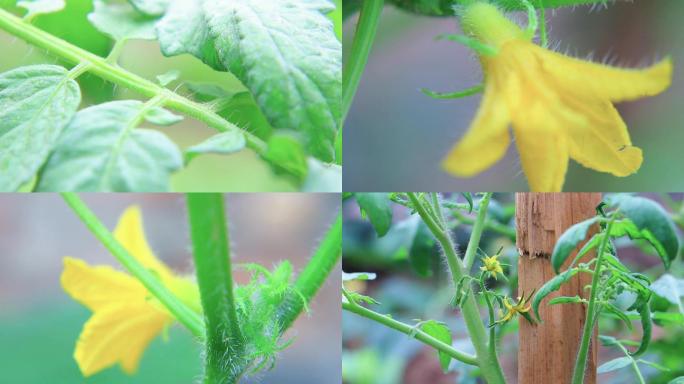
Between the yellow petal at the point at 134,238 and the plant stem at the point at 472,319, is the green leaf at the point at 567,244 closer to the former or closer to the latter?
the plant stem at the point at 472,319

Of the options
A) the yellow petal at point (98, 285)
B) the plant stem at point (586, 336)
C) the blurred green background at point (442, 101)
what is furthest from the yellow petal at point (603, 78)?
the blurred green background at point (442, 101)

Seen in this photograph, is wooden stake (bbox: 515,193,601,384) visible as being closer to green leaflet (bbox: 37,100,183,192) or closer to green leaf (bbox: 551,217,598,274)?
green leaf (bbox: 551,217,598,274)

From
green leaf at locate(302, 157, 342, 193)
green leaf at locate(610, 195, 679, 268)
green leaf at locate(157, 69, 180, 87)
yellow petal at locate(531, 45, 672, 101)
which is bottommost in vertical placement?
green leaf at locate(157, 69, 180, 87)

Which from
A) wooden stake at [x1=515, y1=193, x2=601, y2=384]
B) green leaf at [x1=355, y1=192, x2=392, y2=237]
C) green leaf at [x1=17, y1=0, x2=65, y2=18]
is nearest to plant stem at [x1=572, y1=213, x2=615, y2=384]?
wooden stake at [x1=515, y1=193, x2=601, y2=384]

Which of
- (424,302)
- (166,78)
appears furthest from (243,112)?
(424,302)

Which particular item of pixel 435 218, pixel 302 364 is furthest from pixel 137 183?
pixel 302 364

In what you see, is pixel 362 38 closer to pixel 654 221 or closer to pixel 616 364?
pixel 654 221

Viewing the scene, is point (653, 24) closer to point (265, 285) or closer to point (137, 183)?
point (265, 285)
